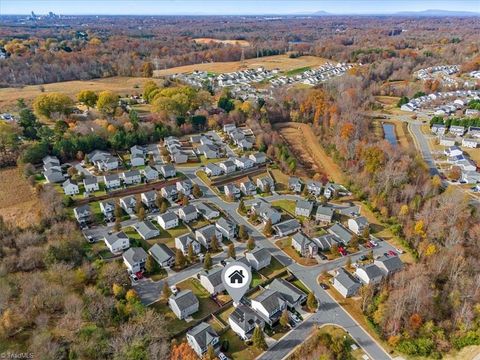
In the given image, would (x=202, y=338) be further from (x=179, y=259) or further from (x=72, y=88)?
(x=72, y=88)

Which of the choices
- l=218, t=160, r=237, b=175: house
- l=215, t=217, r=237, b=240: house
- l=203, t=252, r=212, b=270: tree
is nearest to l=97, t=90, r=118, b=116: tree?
l=218, t=160, r=237, b=175: house

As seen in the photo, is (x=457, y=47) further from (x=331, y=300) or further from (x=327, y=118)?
(x=331, y=300)

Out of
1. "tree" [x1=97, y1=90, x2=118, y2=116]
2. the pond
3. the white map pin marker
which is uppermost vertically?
"tree" [x1=97, y1=90, x2=118, y2=116]

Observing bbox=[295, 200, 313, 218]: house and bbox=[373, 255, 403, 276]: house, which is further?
bbox=[295, 200, 313, 218]: house

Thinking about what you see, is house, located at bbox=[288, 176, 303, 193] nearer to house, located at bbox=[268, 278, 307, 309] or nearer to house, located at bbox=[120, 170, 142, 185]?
house, located at bbox=[268, 278, 307, 309]

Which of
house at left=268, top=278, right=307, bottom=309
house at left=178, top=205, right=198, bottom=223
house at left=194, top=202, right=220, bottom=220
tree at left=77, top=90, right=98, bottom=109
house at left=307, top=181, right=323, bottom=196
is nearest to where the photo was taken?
house at left=268, top=278, right=307, bottom=309

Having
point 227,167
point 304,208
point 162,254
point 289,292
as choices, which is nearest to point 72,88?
point 227,167
